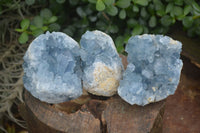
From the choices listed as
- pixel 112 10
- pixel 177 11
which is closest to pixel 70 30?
pixel 112 10

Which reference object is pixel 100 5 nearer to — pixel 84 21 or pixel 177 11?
pixel 84 21

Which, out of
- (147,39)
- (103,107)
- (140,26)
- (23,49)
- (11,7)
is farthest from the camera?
(23,49)

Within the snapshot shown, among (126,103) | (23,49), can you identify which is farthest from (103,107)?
(23,49)

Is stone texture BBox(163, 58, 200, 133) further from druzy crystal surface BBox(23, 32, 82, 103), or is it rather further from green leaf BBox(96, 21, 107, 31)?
druzy crystal surface BBox(23, 32, 82, 103)

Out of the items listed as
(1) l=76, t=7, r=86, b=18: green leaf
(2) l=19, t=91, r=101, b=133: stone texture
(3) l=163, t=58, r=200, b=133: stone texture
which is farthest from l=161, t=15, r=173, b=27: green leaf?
(2) l=19, t=91, r=101, b=133: stone texture

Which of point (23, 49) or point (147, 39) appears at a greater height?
point (147, 39)

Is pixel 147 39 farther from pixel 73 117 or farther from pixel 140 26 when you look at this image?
pixel 140 26
